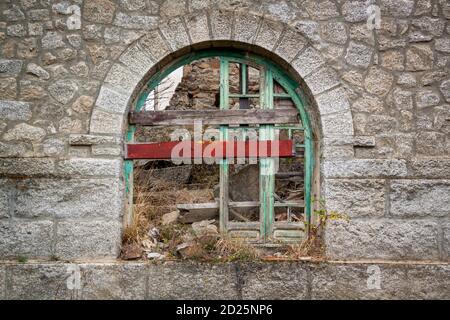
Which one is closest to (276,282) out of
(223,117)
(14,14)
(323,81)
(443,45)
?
(223,117)

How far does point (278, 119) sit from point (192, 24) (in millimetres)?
1229

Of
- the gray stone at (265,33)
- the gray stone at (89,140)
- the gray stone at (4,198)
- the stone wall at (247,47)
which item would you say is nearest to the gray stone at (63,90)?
the stone wall at (247,47)

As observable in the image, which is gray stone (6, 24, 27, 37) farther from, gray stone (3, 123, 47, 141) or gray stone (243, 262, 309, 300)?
gray stone (243, 262, 309, 300)

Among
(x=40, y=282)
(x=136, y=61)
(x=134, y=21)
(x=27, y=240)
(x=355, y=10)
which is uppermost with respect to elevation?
(x=355, y=10)

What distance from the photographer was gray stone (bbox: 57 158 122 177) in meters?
4.33

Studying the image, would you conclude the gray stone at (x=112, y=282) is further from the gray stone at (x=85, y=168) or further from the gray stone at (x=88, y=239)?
the gray stone at (x=85, y=168)

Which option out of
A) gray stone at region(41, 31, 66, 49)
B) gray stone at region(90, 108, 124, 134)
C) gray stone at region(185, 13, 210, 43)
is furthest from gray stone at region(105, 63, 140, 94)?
gray stone at region(185, 13, 210, 43)

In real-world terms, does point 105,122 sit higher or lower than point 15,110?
lower

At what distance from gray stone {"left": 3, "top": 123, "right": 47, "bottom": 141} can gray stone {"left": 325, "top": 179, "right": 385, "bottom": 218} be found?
2.68 meters

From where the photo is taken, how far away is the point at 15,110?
4414 mm

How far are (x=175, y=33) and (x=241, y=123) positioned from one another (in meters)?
1.06

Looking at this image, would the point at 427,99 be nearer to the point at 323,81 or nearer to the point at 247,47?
the point at 323,81

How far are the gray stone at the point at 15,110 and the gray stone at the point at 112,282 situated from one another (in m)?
1.50

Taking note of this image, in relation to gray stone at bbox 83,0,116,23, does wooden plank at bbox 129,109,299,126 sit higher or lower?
lower
